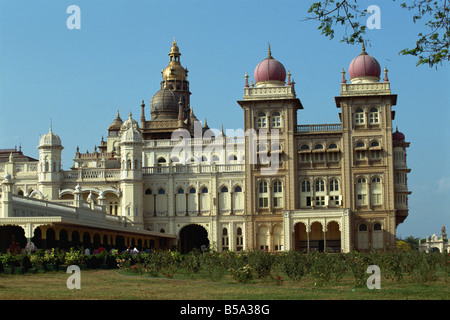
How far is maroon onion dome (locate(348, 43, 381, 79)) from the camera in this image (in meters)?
71.0

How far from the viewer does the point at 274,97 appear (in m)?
71.6

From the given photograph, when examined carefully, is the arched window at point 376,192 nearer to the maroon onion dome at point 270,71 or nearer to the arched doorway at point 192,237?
the maroon onion dome at point 270,71

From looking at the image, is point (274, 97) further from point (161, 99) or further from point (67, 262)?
point (67, 262)

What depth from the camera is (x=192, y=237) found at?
7769cm

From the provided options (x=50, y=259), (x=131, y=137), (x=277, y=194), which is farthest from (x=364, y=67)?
(x=50, y=259)

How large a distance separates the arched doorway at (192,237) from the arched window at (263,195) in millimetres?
7798

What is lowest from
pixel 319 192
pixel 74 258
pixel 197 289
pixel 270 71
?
pixel 197 289

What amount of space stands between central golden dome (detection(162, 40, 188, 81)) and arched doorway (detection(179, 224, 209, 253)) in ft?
83.7

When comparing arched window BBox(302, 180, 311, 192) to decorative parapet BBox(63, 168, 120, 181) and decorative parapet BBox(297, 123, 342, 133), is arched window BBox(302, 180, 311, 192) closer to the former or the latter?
decorative parapet BBox(297, 123, 342, 133)

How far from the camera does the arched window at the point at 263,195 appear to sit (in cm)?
7138

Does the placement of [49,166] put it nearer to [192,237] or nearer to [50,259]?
[192,237]

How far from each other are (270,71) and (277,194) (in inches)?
429

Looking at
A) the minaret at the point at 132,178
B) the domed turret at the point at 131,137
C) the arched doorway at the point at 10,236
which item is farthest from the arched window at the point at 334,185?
the arched doorway at the point at 10,236
